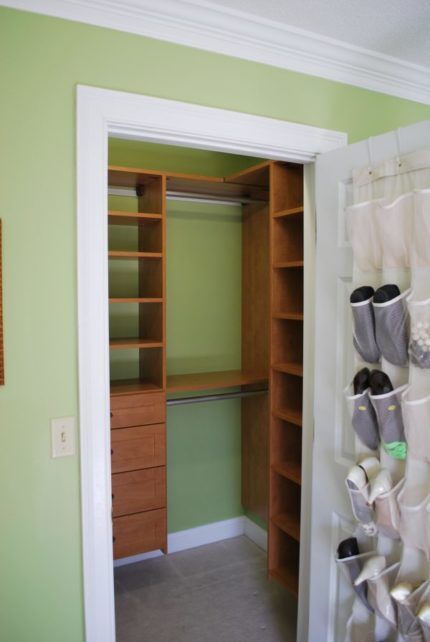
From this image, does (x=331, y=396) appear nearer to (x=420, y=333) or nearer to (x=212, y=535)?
(x=420, y=333)

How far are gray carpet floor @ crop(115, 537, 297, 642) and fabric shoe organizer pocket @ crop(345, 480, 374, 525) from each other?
1.19 m

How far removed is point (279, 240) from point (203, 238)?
0.73m

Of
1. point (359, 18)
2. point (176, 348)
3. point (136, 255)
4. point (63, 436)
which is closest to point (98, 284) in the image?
point (63, 436)

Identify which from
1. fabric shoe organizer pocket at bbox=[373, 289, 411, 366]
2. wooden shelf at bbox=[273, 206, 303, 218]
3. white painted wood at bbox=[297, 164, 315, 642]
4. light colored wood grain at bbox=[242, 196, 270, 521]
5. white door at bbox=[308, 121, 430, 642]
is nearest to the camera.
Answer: fabric shoe organizer pocket at bbox=[373, 289, 411, 366]

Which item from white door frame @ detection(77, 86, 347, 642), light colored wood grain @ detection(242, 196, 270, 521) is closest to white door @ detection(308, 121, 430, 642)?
white door frame @ detection(77, 86, 347, 642)

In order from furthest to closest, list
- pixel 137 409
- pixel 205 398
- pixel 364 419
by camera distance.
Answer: pixel 205 398
pixel 137 409
pixel 364 419

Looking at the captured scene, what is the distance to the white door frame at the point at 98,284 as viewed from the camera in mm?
1410

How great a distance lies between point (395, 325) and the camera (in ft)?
4.50

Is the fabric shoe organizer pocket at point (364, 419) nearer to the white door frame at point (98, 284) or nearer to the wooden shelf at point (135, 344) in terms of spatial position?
the white door frame at point (98, 284)

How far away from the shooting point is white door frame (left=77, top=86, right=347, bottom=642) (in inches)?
55.5

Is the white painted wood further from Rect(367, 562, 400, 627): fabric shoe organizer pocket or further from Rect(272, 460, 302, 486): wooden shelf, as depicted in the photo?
Rect(367, 562, 400, 627): fabric shoe organizer pocket

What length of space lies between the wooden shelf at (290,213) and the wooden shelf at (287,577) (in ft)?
5.97

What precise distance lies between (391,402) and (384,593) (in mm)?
570

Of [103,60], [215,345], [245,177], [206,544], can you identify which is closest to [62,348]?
[103,60]
